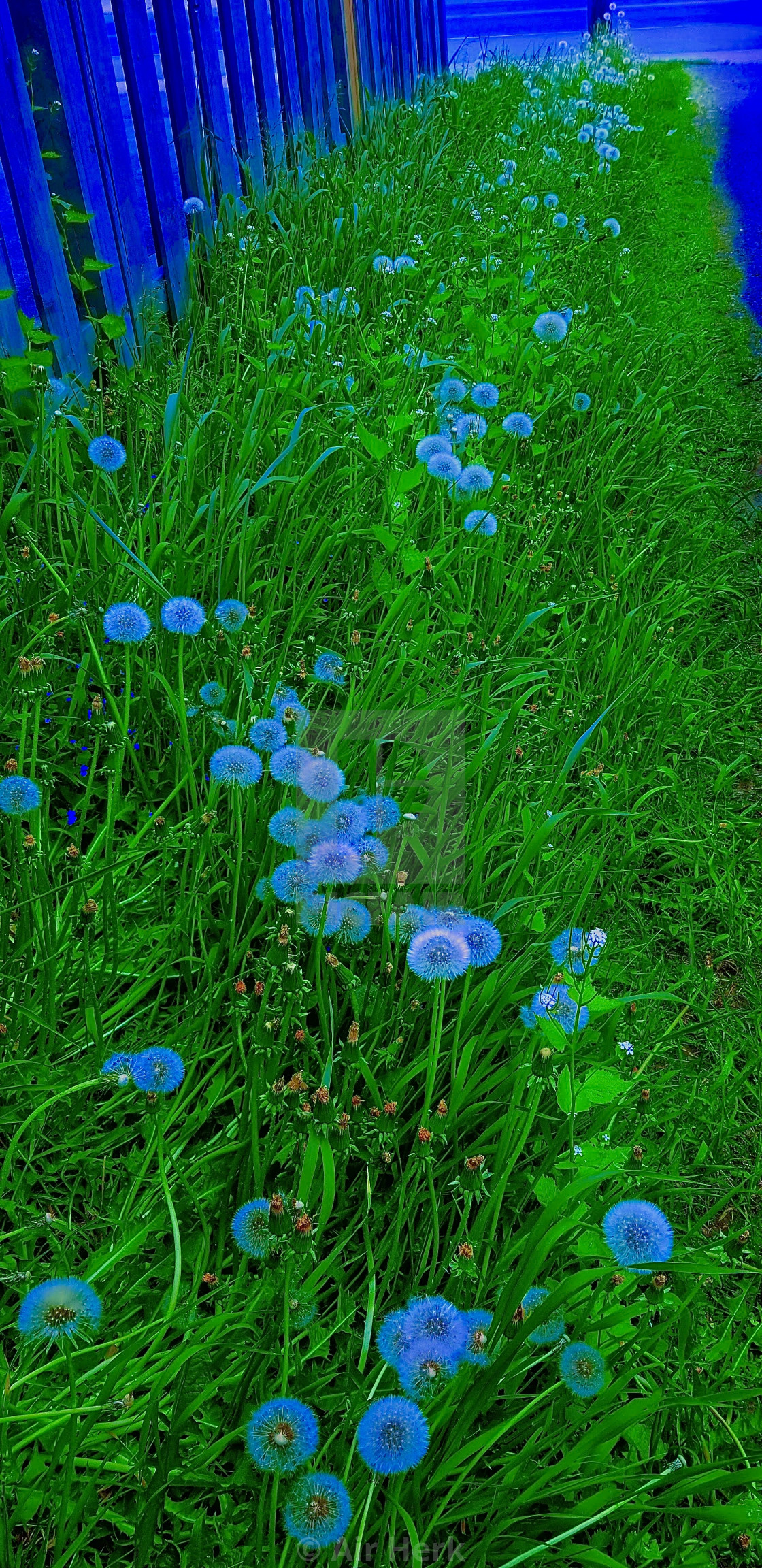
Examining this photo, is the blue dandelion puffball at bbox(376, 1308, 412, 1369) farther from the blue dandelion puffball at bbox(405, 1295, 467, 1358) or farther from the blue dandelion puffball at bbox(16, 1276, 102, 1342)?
the blue dandelion puffball at bbox(16, 1276, 102, 1342)

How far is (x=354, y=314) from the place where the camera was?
9.55 ft

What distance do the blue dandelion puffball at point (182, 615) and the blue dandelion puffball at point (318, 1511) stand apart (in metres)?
1.10

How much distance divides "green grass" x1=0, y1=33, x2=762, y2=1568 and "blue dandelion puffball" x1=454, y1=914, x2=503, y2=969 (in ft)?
0.35

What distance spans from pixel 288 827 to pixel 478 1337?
24.5 inches

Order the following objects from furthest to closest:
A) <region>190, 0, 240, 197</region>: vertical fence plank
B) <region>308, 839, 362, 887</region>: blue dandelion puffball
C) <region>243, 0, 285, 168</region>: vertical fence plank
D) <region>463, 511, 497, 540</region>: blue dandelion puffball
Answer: <region>243, 0, 285, 168</region>: vertical fence plank, <region>190, 0, 240, 197</region>: vertical fence plank, <region>463, 511, 497, 540</region>: blue dandelion puffball, <region>308, 839, 362, 887</region>: blue dandelion puffball

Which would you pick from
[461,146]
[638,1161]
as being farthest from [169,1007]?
[461,146]

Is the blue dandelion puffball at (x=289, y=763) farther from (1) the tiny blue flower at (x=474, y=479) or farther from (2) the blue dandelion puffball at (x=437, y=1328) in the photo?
(1) the tiny blue flower at (x=474, y=479)

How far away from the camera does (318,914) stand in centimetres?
123

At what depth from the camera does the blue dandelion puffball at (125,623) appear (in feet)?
4.80

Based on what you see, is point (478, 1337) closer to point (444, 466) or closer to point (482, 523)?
point (482, 523)

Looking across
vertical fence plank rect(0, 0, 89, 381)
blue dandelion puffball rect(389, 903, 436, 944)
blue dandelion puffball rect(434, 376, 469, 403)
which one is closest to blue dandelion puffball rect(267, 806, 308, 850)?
blue dandelion puffball rect(389, 903, 436, 944)

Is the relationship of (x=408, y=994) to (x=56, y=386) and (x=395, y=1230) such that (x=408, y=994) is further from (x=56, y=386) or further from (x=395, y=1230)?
(x=56, y=386)

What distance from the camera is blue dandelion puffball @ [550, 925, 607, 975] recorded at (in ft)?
4.24

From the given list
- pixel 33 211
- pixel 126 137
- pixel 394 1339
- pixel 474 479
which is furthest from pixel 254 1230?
pixel 126 137
